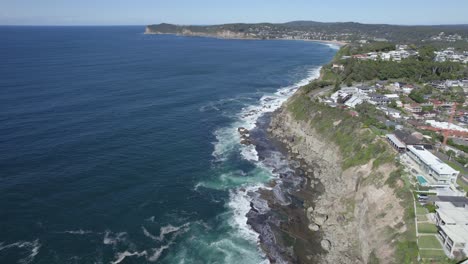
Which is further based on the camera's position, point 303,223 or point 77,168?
point 77,168

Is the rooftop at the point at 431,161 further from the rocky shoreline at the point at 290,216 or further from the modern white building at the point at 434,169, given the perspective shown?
the rocky shoreline at the point at 290,216

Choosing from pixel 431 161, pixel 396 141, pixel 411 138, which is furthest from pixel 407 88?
pixel 431 161

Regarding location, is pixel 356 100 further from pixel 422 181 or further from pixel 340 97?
pixel 422 181

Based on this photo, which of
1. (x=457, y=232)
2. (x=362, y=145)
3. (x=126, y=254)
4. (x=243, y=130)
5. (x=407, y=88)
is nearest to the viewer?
(x=457, y=232)

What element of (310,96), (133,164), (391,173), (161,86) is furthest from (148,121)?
(391,173)

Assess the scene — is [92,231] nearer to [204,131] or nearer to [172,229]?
[172,229]

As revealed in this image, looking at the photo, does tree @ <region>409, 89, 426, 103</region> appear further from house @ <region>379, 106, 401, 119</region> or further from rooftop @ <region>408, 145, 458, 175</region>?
rooftop @ <region>408, 145, 458, 175</region>

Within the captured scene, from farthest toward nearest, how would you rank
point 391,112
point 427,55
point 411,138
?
point 427,55 → point 391,112 → point 411,138
